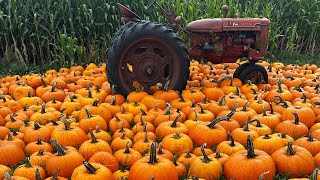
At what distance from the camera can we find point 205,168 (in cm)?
371

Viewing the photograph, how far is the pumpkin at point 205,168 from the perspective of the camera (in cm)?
370

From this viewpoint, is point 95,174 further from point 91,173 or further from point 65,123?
point 65,123

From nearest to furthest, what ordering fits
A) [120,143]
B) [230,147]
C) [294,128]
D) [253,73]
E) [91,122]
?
[230,147], [120,143], [294,128], [91,122], [253,73]

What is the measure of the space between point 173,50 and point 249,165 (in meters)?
3.01

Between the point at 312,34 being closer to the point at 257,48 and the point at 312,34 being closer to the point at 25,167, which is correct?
the point at 257,48

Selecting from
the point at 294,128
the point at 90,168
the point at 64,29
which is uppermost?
the point at 64,29

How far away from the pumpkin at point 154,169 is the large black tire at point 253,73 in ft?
12.5

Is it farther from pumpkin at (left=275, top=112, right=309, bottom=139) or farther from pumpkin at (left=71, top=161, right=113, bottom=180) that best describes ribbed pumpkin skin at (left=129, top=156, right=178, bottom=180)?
pumpkin at (left=275, top=112, right=309, bottom=139)

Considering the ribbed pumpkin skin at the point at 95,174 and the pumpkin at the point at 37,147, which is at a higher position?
the ribbed pumpkin skin at the point at 95,174

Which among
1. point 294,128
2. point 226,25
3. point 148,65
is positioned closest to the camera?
point 294,128

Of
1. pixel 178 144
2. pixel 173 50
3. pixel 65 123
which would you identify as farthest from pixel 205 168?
pixel 173 50

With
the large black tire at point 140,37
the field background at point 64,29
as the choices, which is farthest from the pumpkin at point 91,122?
the field background at point 64,29

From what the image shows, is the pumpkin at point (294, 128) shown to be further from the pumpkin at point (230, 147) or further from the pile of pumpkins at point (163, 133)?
the pumpkin at point (230, 147)

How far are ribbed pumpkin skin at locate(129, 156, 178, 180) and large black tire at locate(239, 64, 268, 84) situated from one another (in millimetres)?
3821
